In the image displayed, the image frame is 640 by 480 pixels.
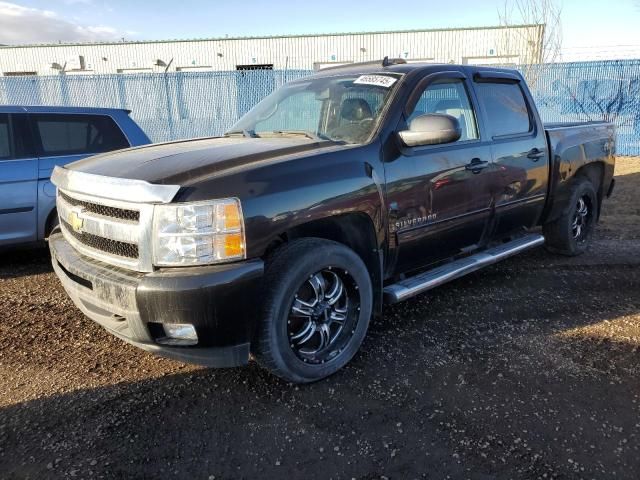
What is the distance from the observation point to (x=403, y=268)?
3.74 m

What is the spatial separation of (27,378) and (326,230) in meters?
2.09

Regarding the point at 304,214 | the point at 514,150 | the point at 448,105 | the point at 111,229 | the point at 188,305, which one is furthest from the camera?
the point at 514,150

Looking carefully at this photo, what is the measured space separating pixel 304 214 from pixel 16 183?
3625 millimetres

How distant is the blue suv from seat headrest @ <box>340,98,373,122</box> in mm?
3260

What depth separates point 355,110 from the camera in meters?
3.69

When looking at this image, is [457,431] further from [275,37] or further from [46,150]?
[275,37]

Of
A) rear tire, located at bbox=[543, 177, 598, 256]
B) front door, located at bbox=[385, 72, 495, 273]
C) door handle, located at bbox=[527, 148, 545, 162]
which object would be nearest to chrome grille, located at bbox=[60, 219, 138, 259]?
front door, located at bbox=[385, 72, 495, 273]

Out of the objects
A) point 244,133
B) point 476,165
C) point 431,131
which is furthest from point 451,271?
point 244,133

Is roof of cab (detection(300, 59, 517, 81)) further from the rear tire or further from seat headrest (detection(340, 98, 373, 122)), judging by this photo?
the rear tire

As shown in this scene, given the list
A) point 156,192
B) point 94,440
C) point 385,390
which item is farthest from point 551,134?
point 94,440

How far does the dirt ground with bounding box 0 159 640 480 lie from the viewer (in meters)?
2.46

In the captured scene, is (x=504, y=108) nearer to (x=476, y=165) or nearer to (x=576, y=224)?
(x=476, y=165)

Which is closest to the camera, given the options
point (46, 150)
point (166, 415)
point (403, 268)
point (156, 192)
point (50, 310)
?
point (156, 192)

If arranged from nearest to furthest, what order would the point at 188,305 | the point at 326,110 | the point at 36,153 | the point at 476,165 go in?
the point at 188,305 → the point at 326,110 → the point at 476,165 → the point at 36,153
